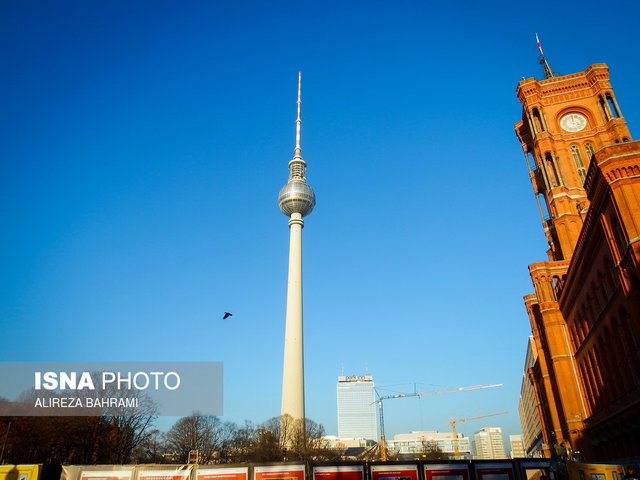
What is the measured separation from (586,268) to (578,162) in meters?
24.8

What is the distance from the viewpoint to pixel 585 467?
17000mm

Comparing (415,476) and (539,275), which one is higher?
(539,275)

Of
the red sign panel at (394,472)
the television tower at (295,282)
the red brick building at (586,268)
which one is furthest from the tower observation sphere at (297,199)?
the red sign panel at (394,472)

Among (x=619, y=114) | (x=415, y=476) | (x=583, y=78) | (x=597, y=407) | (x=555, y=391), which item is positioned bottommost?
(x=415, y=476)

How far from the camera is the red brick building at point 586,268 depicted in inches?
→ 1056

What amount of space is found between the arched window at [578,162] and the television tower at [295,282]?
60932 millimetres

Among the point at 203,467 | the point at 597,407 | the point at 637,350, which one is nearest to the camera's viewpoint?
the point at 203,467

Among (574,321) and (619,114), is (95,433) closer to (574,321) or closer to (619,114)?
(574,321)

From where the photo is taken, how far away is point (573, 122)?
5916 centimetres

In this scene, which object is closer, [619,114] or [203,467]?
[203,467]

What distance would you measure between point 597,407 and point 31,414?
5778 centimetres

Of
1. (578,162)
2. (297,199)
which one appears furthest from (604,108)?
(297,199)

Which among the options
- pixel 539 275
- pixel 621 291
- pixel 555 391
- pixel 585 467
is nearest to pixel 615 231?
pixel 621 291

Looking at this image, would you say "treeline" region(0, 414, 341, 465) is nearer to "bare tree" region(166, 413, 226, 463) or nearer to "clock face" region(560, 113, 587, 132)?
"bare tree" region(166, 413, 226, 463)
